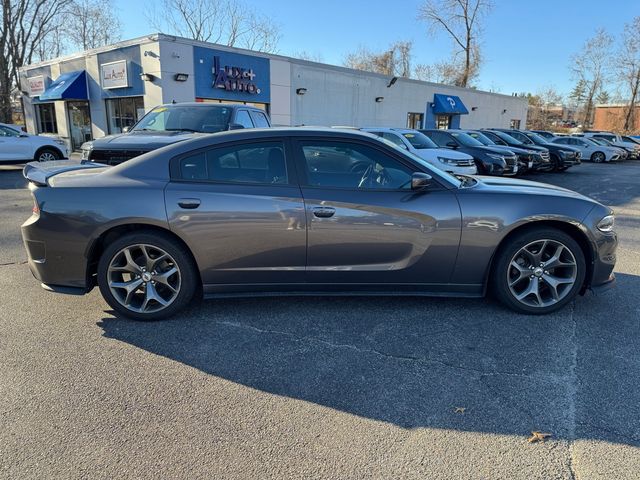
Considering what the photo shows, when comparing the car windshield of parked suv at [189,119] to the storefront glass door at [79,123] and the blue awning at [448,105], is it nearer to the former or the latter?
the storefront glass door at [79,123]

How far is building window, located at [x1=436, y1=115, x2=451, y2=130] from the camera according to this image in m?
30.2

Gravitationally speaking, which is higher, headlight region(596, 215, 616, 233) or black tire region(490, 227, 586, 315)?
headlight region(596, 215, 616, 233)

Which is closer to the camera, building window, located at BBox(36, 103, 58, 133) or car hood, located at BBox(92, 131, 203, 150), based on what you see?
car hood, located at BBox(92, 131, 203, 150)

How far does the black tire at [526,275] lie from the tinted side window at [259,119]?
5.87m

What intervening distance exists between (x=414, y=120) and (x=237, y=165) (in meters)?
26.2

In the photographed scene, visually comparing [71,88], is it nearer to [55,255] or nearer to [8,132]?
[8,132]

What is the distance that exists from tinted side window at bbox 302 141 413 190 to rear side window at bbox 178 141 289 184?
25cm

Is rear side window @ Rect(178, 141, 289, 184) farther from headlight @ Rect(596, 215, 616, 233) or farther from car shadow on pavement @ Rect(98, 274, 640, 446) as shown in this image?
headlight @ Rect(596, 215, 616, 233)

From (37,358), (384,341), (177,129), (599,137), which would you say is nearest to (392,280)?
(384,341)

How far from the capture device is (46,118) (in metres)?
22.8

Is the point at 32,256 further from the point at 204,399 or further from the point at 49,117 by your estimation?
the point at 49,117

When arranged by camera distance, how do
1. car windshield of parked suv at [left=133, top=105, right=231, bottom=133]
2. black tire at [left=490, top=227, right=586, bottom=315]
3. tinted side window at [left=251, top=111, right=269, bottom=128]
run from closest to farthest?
black tire at [left=490, top=227, right=586, bottom=315]
car windshield of parked suv at [left=133, top=105, right=231, bottom=133]
tinted side window at [left=251, top=111, right=269, bottom=128]

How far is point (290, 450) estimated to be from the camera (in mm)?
2299

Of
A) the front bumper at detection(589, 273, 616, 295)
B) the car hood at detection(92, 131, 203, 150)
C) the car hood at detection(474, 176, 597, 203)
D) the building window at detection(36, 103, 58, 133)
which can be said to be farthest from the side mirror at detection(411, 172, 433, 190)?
the building window at detection(36, 103, 58, 133)
